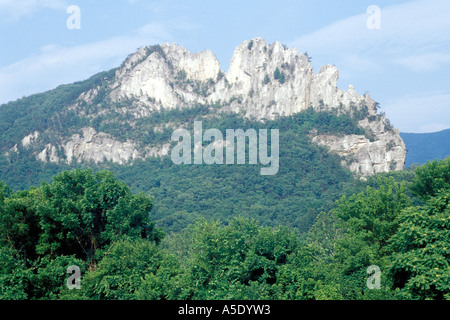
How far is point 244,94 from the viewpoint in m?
122

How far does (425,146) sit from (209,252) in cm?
15504

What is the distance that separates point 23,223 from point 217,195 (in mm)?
71623

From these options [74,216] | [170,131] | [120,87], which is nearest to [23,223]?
[74,216]

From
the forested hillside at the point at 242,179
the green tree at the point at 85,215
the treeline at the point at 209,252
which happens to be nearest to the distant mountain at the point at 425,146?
the forested hillside at the point at 242,179

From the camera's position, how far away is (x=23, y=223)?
22.2 metres

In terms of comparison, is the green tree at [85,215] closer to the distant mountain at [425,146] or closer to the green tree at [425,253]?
the green tree at [425,253]

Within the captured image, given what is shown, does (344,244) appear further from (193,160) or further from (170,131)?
(170,131)

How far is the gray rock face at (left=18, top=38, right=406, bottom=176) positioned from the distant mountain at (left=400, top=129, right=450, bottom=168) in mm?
44015

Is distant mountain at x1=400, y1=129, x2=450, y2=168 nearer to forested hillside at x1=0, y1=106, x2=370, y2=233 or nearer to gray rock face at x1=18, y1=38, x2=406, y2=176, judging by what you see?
gray rock face at x1=18, y1=38, x2=406, y2=176

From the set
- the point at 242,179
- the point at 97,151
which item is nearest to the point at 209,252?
the point at 242,179

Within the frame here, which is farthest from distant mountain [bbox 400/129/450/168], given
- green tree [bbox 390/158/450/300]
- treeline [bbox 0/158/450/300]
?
green tree [bbox 390/158/450/300]

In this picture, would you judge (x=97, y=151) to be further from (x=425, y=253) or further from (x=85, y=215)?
(x=425, y=253)

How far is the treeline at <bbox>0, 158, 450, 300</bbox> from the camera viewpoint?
17.0 metres

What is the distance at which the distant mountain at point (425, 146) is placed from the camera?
149 meters
